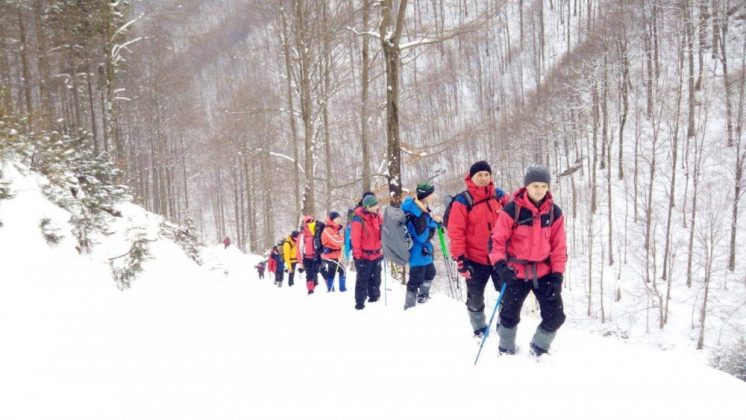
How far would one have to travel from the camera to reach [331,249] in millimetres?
9320

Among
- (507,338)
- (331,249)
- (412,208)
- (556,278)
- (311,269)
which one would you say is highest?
(412,208)

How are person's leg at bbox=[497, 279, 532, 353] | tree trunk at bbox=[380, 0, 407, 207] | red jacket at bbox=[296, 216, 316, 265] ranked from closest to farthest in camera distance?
person's leg at bbox=[497, 279, 532, 353] < tree trunk at bbox=[380, 0, 407, 207] < red jacket at bbox=[296, 216, 316, 265]

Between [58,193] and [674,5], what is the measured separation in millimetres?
34779

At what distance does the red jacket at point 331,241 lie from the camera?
9.31 metres

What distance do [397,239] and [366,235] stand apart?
112 cm

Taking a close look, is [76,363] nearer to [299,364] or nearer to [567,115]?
[299,364]

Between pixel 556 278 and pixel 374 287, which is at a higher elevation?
pixel 556 278

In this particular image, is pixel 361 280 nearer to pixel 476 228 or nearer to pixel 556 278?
pixel 476 228

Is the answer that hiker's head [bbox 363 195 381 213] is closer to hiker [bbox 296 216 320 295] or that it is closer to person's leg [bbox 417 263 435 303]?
person's leg [bbox 417 263 435 303]

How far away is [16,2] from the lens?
48.6 feet

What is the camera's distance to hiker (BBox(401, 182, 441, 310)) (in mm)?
5934

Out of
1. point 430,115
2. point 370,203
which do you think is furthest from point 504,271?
point 430,115

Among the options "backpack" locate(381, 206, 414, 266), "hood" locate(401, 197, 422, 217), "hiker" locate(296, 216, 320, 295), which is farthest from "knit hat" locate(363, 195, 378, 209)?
"hiker" locate(296, 216, 320, 295)

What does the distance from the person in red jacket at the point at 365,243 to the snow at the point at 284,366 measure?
0.75 m
